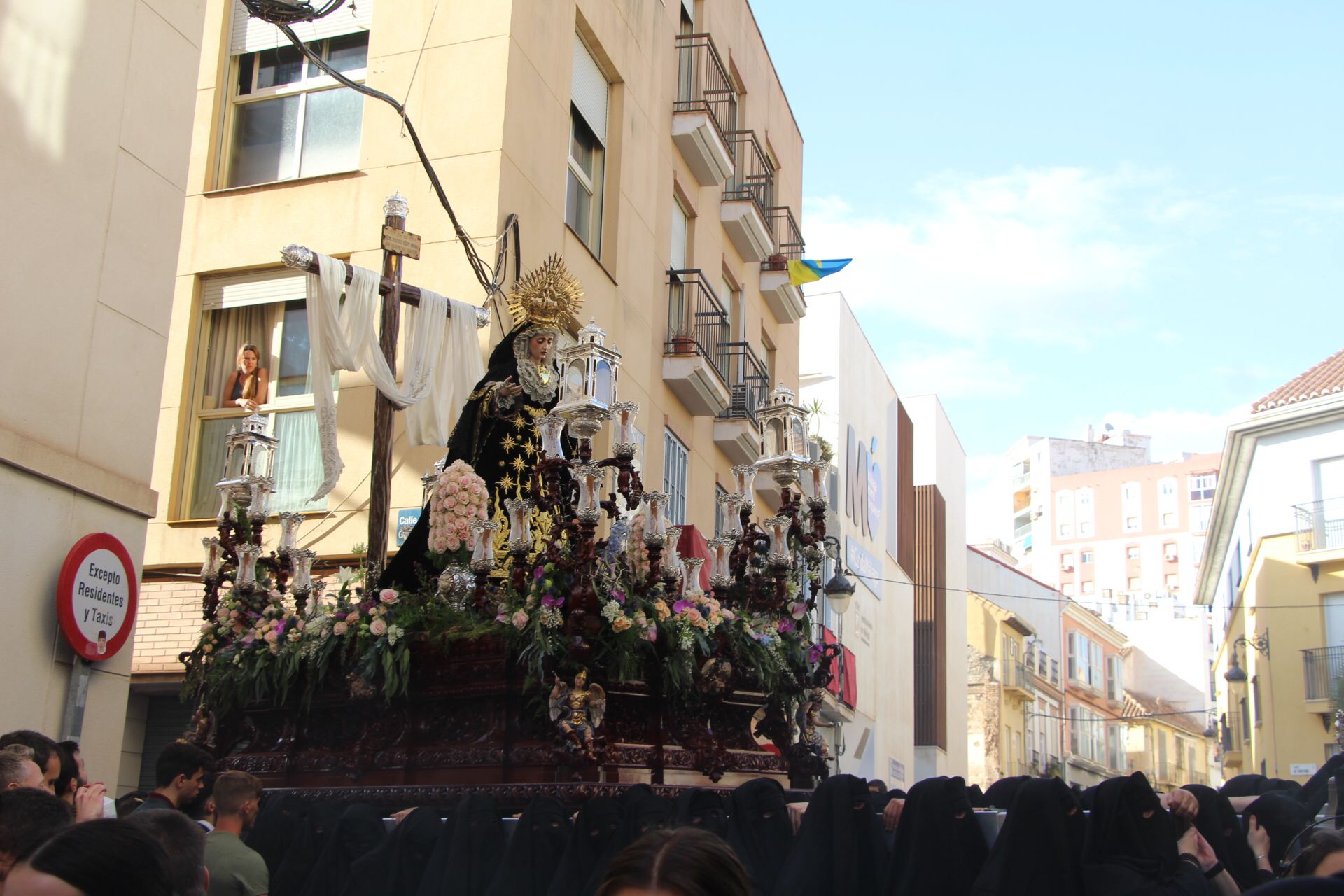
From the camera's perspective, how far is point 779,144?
23578 mm

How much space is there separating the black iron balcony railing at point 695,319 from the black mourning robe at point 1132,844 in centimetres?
1202

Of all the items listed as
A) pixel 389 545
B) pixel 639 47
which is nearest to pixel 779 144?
pixel 639 47

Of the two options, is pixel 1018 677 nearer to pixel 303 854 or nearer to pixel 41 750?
pixel 303 854

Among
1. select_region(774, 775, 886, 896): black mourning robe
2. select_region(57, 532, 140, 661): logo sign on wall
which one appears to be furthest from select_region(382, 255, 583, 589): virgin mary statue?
select_region(774, 775, 886, 896): black mourning robe

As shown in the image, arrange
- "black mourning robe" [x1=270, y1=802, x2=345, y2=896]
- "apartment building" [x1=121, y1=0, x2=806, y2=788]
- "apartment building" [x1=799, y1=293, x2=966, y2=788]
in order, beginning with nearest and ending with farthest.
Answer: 1. "black mourning robe" [x1=270, y1=802, x2=345, y2=896]
2. "apartment building" [x1=121, y1=0, x2=806, y2=788]
3. "apartment building" [x1=799, y1=293, x2=966, y2=788]

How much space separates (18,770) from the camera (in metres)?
4.99

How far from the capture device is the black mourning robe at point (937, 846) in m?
5.49

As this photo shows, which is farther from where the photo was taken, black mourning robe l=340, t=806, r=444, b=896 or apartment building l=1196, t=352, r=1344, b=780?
apartment building l=1196, t=352, r=1344, b=780

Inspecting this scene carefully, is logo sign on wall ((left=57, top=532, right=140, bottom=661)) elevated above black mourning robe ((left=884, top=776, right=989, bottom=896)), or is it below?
above

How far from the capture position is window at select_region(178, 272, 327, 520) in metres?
13.0

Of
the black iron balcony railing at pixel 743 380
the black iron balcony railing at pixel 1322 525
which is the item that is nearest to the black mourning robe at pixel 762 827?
the black iron balcony railing at pixel 743 380

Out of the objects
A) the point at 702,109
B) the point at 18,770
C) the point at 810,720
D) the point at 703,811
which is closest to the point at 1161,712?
the point at 702,109

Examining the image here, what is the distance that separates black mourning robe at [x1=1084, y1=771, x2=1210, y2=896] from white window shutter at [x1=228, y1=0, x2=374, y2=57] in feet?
36.0

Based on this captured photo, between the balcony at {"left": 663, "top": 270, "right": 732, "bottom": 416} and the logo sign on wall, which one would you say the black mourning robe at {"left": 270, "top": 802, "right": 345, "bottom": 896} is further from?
the balcony at {"left": 663, "top": 270, "right": 732, "bottom": 416}
